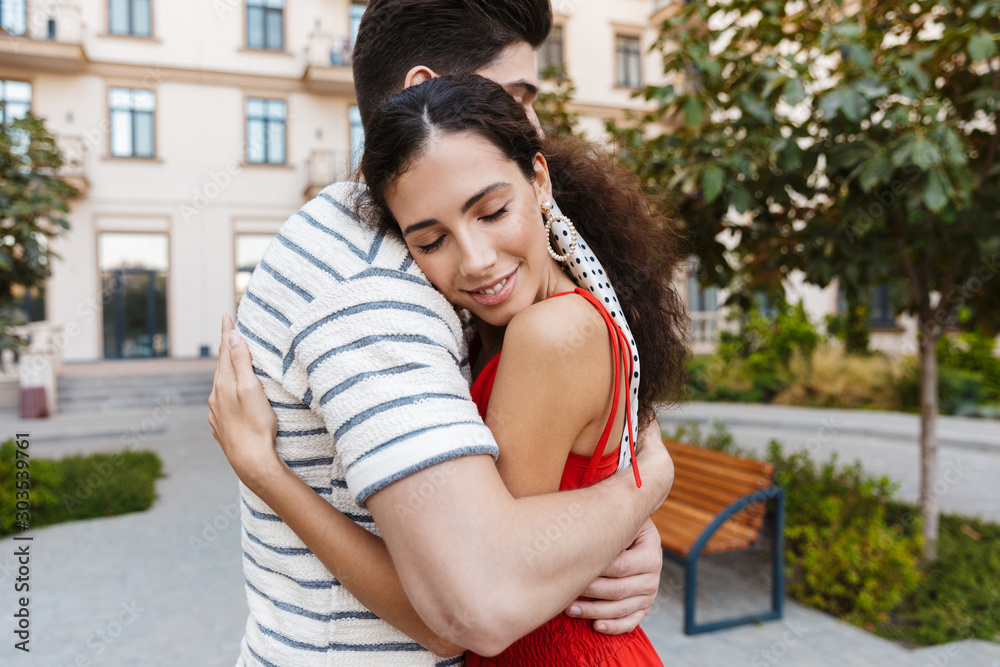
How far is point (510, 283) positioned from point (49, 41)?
60.5 ft

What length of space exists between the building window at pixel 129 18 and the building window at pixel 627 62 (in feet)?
40.4

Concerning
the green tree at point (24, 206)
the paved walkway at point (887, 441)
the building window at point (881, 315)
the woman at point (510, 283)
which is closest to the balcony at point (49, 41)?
the green tree at point (24, 206)

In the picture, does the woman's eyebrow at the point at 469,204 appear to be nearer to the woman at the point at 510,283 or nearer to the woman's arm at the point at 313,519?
the woman at the point at 510,283

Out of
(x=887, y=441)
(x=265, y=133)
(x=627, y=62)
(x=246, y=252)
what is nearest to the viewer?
(x=887, y=441)

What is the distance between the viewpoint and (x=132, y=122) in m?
16.7

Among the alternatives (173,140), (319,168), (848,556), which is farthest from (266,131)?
(848,556)

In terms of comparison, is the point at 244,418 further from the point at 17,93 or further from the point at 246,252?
the point at 17,93

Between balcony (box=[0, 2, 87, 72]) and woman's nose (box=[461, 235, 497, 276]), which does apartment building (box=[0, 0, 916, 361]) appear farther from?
woman's nose (box=[461, 235, 497, 276])

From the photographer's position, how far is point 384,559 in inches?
39.0

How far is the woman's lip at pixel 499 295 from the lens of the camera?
111 cm

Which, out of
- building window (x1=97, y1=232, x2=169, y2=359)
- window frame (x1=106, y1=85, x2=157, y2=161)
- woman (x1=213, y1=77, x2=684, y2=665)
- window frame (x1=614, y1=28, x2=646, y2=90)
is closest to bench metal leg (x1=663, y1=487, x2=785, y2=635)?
woman (x1=213, y1=77, x2=684, y2=665)

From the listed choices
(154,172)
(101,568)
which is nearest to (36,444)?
(101,568)

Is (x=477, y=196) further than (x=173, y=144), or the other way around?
(x=173, y=144)

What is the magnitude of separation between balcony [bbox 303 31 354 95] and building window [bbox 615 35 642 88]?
763 cm
